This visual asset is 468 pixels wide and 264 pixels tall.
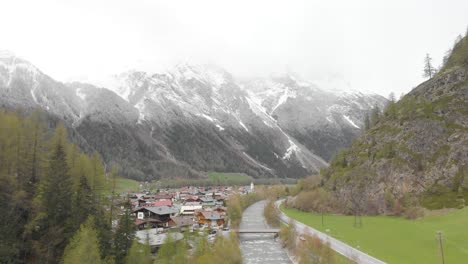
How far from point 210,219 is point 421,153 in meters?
83.4

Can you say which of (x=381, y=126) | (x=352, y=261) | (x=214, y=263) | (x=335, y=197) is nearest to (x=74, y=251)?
(x=214, y=263)

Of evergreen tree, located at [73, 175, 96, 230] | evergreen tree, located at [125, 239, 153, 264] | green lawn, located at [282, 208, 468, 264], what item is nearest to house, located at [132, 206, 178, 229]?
green lawn, located at [282, 208, 468, 264]

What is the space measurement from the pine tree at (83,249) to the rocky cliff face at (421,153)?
101154 mm

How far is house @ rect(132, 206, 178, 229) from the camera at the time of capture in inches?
5856

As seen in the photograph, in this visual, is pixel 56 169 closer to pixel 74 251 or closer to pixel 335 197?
pixel 74 251

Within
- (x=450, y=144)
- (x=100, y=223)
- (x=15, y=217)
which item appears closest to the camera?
(x=15, y=217)

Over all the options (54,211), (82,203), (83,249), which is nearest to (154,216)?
(82,203)

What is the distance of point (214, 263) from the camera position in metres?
77.5

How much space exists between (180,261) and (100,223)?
17.9 metres

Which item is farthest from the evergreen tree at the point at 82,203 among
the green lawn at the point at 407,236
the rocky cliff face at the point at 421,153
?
the rocky cliff face at the point at 421,153

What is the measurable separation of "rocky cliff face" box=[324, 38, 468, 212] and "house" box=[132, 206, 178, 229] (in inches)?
2798

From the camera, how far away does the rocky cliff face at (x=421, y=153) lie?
132875 mm

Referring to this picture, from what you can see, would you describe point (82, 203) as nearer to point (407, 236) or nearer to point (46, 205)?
point (46, 205)

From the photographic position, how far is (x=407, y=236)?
319ft
